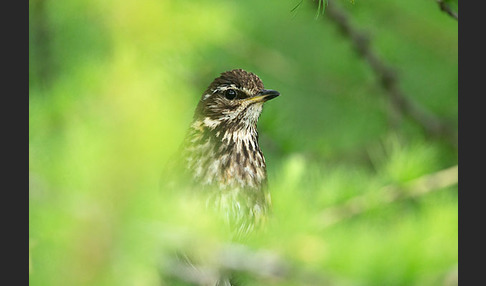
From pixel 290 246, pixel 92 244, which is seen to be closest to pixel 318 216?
pixel 290 246

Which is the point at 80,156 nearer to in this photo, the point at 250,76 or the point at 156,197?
the point at 156,197

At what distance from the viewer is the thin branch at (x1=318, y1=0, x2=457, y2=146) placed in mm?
4145

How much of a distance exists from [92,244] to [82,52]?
6.08 feet

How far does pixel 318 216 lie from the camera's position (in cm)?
232

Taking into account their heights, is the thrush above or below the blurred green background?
above

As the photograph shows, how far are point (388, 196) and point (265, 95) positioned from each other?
42.3 inches

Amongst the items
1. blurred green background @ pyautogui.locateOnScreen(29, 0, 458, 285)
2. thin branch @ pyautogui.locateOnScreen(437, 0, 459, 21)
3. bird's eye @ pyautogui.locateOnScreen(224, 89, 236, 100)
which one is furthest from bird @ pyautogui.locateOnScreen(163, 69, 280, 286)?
thin branch @ pyautogui.locateOnScreen(437, 0, 459, 21)

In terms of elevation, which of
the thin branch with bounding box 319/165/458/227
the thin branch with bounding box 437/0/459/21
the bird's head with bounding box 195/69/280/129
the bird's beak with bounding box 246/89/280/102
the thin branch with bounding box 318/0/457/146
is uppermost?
the thin branch with bounding box 318/0/457/146

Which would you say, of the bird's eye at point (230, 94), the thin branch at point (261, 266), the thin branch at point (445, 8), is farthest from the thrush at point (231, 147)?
the thin branch at point (261, 266)

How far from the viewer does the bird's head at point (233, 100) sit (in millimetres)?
3781

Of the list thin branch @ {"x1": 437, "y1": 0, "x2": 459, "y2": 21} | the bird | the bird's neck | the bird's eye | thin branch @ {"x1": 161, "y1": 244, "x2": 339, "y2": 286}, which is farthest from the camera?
the bird's eye

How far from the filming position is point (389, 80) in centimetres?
439

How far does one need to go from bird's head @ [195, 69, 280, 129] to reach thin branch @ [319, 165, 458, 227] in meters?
0.91

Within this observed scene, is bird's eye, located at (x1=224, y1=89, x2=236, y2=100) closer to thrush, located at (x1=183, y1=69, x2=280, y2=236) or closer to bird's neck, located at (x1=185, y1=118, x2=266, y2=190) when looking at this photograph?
thrush, located at (x1=183, y1=69, x2=280, y2=236)
